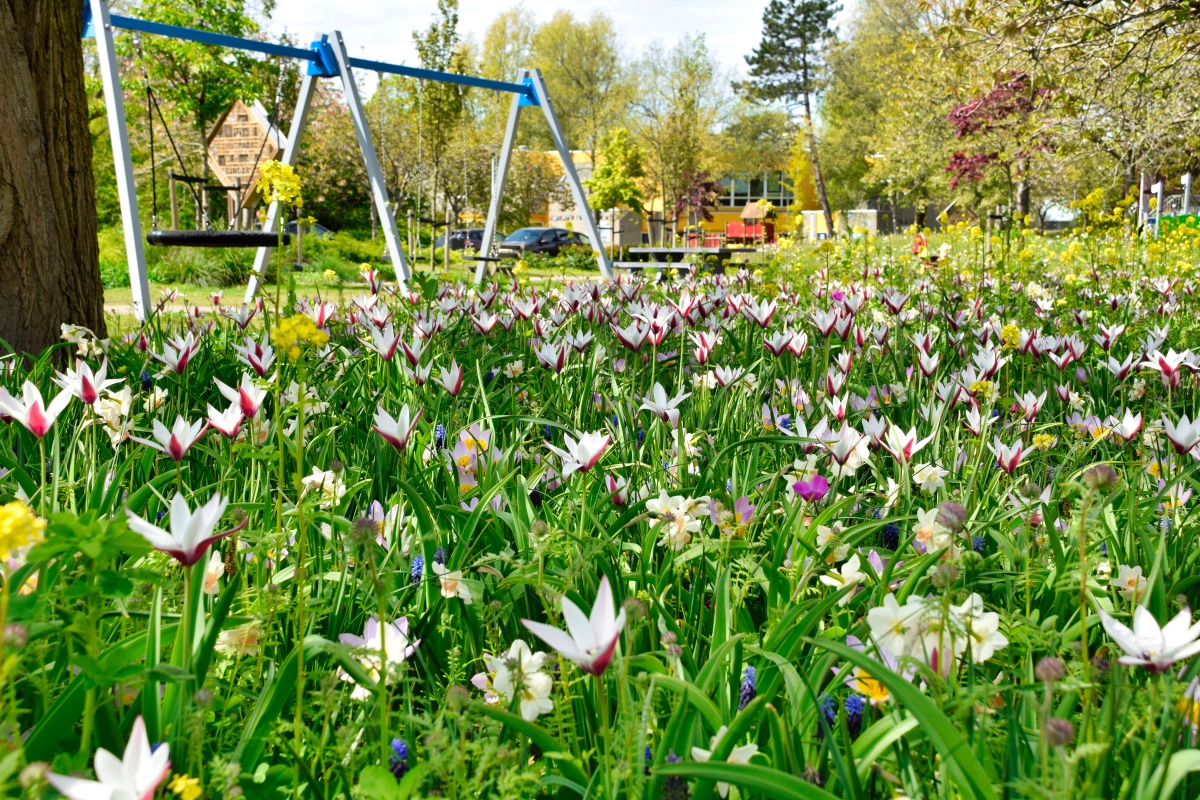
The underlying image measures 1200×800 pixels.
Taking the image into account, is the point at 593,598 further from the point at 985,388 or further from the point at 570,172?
the point at 570,172

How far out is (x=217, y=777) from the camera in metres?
0.98

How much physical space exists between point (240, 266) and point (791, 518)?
1421 cm

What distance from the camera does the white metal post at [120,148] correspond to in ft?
18.3

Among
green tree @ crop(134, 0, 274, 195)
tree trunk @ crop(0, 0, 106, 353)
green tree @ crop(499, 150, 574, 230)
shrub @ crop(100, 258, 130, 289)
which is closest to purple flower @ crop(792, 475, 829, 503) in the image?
tree trunk @ crop(0, 0, 106, 353)

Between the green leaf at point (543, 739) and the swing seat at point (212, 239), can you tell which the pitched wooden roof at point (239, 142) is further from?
the green leaf at point (543, 739)

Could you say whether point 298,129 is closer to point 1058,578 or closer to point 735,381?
point 735,381

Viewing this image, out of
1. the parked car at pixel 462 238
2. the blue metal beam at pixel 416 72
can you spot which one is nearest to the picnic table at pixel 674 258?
the blue metal beam at pixel 416 72

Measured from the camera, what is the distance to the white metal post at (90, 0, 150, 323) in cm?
557

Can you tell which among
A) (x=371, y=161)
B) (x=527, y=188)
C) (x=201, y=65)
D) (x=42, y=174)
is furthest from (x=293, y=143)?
(x=527, y=188)

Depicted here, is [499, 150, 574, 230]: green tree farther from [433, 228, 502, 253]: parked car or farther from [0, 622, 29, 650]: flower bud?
[0, 622, 29, 650]: flower bud

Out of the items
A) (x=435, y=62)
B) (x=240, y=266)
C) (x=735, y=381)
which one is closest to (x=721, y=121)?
(x=435, y=62)

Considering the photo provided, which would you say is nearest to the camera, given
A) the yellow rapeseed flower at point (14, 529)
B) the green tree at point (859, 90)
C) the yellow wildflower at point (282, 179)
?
the yellow rapeseed flower at point (14, 529)

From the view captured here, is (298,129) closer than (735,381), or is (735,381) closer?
(735,381)

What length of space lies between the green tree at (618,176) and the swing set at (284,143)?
2456 cm
